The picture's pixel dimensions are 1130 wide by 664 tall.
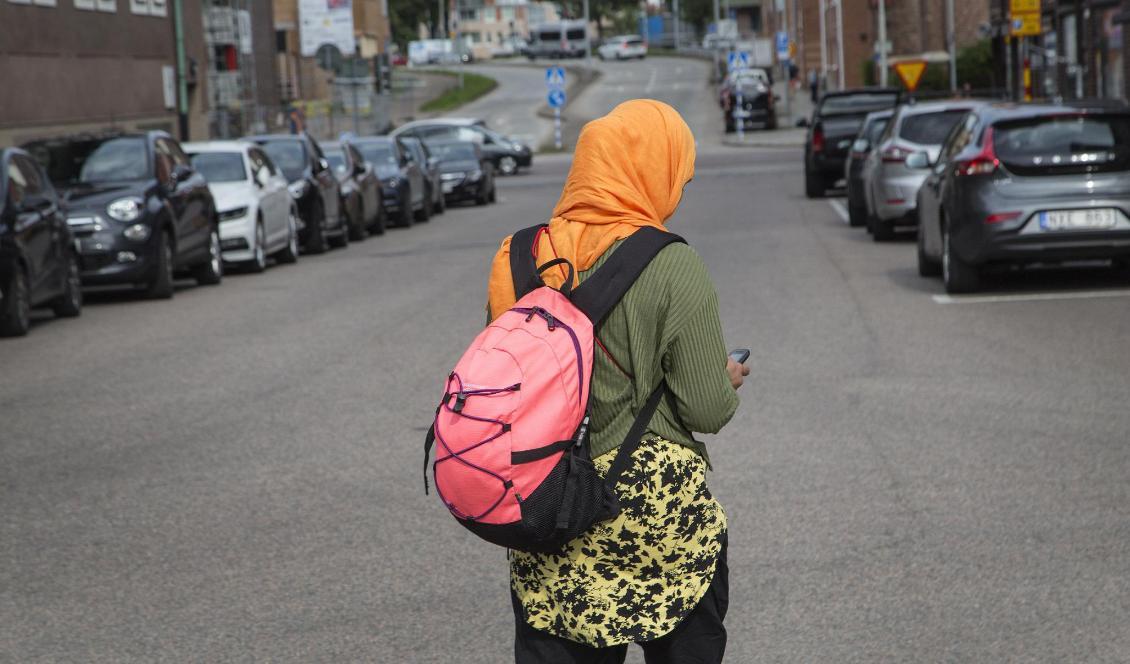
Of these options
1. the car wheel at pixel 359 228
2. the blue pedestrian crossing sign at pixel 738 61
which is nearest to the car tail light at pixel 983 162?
the car wheel at pixel 359 228

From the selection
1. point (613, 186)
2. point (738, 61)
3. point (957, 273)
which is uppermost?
point (738, 61)

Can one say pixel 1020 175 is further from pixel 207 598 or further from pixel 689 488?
pixel 689 488

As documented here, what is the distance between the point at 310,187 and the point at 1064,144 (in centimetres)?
1281

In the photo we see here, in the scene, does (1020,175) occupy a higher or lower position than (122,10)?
lower

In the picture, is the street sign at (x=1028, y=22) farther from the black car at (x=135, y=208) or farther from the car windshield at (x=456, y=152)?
the black car at (x=135, y=208)

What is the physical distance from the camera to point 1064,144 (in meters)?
15.2

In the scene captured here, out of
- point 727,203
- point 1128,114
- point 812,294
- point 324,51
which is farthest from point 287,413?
point 324,51

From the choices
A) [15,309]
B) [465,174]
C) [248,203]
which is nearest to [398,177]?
[465,174]

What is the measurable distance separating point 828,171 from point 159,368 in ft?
67.9

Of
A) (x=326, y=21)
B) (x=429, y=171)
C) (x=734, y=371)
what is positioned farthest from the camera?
(x=326, y=21)

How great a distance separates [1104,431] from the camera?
29.8 feet

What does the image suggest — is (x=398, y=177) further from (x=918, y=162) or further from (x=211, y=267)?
(x=918, y=162)

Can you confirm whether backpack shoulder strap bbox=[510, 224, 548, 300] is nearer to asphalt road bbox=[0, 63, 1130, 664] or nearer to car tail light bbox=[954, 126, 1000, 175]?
asphalt road bbox=[0, 63, 1130, 664]

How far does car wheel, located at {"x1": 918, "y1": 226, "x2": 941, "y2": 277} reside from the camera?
677 inches
